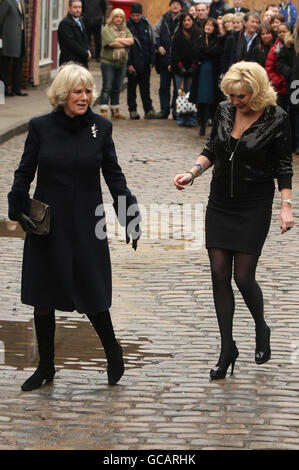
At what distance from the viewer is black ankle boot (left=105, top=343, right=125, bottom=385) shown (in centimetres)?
636

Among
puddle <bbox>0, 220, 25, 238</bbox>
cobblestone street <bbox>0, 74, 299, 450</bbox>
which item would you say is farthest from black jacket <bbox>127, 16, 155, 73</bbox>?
cobblestone street <bbox>0, 74, 299, 450</bbox>

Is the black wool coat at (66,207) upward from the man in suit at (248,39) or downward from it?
upward

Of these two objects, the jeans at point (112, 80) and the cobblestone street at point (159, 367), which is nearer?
the cobblestone street at point (159, 367)

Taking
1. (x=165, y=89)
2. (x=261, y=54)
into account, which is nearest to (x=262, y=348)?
(x=261, y=54)

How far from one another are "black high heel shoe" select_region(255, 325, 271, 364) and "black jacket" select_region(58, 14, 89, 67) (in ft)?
45.5

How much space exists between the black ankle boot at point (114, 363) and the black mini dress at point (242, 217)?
2.60 ft

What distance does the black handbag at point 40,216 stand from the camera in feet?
19.9

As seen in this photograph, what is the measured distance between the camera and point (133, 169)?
14.5 metres

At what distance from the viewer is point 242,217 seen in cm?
641

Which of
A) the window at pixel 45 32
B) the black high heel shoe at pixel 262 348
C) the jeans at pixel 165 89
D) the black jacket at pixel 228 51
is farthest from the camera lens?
the window at pixel 45 32

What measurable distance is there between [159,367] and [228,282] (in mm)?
662

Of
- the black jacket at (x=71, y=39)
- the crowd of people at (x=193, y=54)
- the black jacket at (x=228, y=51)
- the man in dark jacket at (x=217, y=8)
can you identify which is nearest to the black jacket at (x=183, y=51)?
the crowd of people at (x=193, y=54)

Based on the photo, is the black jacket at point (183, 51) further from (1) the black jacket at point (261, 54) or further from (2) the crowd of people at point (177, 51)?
(1) the black jacket at point (261, 54)

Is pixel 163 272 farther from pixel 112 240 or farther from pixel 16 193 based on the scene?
pixel 16 193
